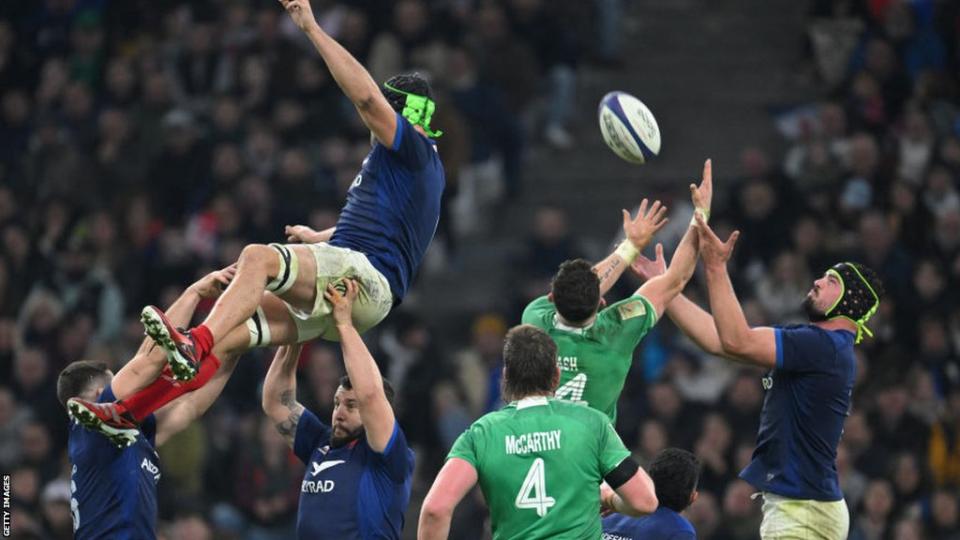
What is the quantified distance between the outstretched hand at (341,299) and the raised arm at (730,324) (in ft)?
6.55

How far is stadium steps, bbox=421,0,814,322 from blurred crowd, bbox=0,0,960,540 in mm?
320

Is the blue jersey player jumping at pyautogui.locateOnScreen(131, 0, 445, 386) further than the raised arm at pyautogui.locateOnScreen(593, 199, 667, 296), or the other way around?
the raised arm at pyautogui.locateOnScreen(593, 199, 667, 296)

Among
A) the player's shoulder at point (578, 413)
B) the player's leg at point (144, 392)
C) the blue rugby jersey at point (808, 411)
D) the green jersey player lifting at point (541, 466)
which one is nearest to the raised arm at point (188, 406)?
the player's leg at point (144, 392)

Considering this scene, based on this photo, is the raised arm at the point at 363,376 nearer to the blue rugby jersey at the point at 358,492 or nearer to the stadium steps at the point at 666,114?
the blue rugby jersey at the point at 358,492

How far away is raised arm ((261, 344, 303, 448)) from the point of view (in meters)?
10.0

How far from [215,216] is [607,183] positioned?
15.0 ft

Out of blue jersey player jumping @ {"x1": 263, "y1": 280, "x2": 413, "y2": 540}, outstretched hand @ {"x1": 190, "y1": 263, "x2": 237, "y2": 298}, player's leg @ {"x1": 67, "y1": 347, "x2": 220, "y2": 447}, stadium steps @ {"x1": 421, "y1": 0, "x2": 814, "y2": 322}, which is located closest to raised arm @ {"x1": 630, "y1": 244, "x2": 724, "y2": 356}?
blue jersey player jumping @ {"x1": 263, "y1": 280, "x2": 413, "y2": 540}

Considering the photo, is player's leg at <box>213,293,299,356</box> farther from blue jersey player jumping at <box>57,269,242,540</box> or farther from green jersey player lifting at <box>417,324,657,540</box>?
green jersey player lifting at <box>417,324,657,540</box>

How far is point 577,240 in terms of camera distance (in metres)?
18.4

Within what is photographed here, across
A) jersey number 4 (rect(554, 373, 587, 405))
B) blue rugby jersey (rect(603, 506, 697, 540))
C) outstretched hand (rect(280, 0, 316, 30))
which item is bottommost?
blue rugby jersey (rect(603, 506, 697, 540))

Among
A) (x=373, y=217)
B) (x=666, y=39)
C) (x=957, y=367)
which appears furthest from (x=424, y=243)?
(x=666, y=39)

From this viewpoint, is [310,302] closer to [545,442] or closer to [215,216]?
[545,442]

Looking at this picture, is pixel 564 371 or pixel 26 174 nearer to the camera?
pixel 564 371

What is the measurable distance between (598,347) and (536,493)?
1618mm
